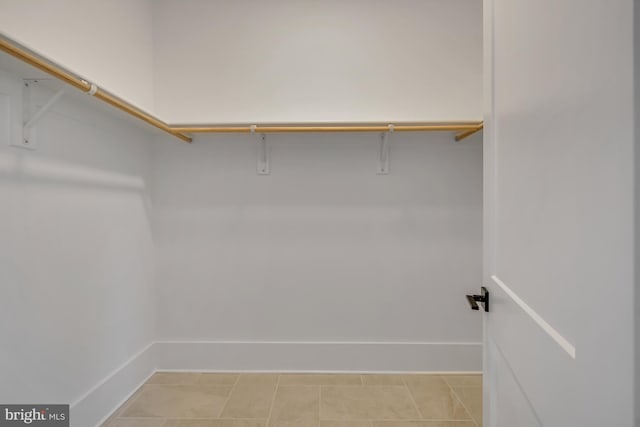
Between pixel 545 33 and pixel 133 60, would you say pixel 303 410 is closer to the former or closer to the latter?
pixel 545 33

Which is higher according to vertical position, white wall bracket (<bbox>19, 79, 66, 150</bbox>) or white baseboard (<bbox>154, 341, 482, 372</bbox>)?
white wall bracket (<bbox>19, 79, 66, 150</bbox>)

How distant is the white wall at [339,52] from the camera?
2.16m

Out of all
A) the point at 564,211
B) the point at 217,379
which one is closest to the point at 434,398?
the point at 217,379

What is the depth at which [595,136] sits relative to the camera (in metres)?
0.42

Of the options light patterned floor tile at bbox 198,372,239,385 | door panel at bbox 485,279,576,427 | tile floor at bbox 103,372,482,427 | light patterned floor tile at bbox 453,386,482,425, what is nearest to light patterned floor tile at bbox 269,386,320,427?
tile floor at bbox 103,372,482,427

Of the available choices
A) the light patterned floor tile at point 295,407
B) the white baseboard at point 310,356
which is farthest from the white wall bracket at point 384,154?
the light patterned floor tile at point 295,407

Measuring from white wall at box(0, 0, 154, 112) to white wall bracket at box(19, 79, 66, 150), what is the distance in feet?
0.47

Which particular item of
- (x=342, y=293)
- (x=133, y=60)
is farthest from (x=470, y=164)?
(x=133, y=60)

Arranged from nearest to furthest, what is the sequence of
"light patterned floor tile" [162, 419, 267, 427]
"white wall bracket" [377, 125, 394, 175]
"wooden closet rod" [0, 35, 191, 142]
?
"wooden closet rod" [0, 35, 191, 142] < "light patterned floor tile" [162, 419, 267, 427] < "white wall bracket" [377, 125, 394, 175]

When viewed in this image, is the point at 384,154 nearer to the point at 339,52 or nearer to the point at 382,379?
the point at 339,52

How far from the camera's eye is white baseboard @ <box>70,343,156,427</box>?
1.53m

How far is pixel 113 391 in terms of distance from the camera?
1740 millimetres

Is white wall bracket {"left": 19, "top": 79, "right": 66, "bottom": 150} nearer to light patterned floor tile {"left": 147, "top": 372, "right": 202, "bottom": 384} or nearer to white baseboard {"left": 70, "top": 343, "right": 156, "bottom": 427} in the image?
white baseboard {"left": 70, "top": 343, "right": 156, "bottom": 427}

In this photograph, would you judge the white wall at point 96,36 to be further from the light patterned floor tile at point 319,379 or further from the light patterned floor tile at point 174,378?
the light patterned floor tile at point 319,379
